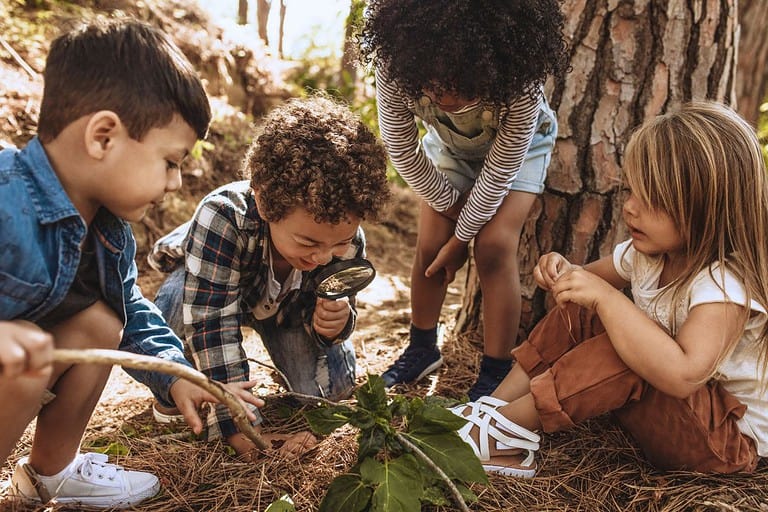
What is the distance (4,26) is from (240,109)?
2.06 m

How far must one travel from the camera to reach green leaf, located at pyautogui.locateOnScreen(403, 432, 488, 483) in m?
1.55

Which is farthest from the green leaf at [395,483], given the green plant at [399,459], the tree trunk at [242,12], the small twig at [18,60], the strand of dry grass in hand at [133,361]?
the tree trunk at [242,12]

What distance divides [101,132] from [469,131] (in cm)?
137

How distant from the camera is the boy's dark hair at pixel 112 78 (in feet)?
4.54

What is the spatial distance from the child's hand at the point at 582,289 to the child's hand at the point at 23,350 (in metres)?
1.40

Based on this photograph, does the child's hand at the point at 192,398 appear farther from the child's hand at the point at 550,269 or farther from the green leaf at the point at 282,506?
the child's hand at the point at 550,269

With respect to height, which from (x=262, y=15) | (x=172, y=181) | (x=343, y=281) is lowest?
(x=343, y=281)

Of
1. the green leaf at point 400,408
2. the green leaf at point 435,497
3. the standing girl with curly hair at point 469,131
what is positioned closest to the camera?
the green leaf at point 435,497

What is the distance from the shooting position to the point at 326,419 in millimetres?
1677

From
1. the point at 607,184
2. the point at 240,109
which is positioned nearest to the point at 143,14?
the point at 240,109

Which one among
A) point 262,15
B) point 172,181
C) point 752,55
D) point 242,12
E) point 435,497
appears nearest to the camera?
point 172,181

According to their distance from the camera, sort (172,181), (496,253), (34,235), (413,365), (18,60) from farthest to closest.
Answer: (18,60) → (413,365) → (496,253) → (172,181) → (34,235)

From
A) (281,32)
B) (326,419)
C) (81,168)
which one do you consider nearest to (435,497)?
(326,419)

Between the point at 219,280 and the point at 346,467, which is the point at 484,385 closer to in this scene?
the point at 346,467
